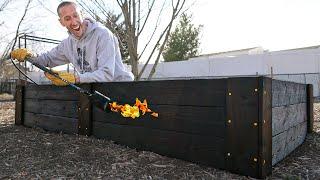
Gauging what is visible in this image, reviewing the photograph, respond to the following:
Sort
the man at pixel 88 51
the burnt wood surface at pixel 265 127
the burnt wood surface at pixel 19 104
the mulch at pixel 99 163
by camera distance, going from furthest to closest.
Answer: the burnt wood surface at pixel 19 104 < the man at pixel 88 51 < the mulch at pixel 99 163 < the burnt wood surface at pixel 265 127

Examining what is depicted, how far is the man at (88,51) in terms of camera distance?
3.54 metres

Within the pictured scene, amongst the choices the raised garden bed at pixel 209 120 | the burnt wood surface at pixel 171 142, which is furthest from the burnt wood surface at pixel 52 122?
the burnt wood surface at pixel 171 142

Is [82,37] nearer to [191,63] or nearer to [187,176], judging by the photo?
[187,176]

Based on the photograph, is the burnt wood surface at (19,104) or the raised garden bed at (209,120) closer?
the raised garden bed at (209,120)

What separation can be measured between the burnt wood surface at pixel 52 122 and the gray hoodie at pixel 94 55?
1.79ft

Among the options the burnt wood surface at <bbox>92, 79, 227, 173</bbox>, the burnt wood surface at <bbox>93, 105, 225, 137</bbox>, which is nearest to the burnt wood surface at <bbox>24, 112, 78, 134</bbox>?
the burnt wood surface at <bbox>92, 79, 227, 173</bbox>

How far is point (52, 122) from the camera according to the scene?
4.09 meters

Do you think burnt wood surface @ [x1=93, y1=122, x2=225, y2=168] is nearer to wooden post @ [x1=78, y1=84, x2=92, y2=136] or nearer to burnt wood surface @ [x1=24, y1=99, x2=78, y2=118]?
wooden post @ [x1=78, y1=84, x2=92, y2=136]

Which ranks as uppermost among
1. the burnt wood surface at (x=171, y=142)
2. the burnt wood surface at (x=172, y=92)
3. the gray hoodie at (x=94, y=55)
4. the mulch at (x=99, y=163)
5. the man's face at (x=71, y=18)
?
the man's face at (x=71, y=18)

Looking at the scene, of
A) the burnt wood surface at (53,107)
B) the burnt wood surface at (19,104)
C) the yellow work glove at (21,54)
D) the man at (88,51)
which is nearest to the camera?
the man at (88,51)

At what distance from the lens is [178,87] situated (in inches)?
112

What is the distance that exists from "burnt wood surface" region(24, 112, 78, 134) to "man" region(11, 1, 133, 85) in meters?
0.47

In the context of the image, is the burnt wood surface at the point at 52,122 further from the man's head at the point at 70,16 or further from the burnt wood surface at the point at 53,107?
the man's head at the point at 70,16

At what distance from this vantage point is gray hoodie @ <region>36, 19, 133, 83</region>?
356cm
